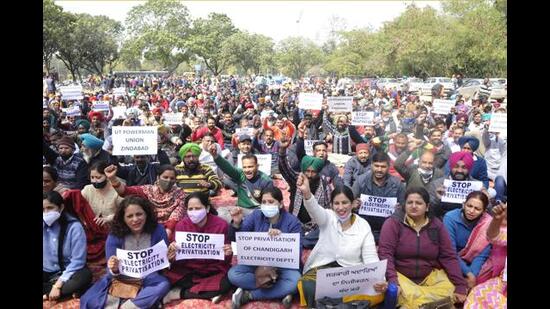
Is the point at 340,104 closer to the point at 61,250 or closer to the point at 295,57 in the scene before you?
the point at 61,250

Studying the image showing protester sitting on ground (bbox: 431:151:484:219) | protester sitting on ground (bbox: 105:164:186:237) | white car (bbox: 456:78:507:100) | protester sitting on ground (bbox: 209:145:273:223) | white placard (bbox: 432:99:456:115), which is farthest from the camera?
white car (bbox: 456:78:507:100)

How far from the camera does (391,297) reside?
12.1ft

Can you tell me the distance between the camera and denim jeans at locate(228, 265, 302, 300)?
405cm

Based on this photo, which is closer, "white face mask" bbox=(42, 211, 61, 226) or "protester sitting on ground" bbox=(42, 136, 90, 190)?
"white face mask" bbox=(42, 211, 61, 226)

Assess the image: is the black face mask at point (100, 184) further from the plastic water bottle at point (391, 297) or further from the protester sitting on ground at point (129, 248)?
the plastic water bottle at point (391, 297)

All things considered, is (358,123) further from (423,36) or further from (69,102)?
(423,36)

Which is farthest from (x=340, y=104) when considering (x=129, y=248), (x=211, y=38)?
(x=211, y=38)

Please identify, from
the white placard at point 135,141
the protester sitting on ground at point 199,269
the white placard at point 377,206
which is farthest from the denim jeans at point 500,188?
the white placard at point 135,141

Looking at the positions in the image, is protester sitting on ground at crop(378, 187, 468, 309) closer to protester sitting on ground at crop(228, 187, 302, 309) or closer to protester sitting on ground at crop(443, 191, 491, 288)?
protester sitting on ground at crop(443, 191, 491, 288)

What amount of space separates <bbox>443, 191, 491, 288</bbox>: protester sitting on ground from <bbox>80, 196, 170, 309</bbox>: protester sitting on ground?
2684 mm

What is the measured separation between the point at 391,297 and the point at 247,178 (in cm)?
265

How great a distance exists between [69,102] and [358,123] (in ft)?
31.4

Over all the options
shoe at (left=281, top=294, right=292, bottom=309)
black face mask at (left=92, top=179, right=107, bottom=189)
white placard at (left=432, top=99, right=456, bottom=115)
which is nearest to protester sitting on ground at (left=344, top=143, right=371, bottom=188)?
shoe at (left=281, top=294, right=292, bottom=309)
